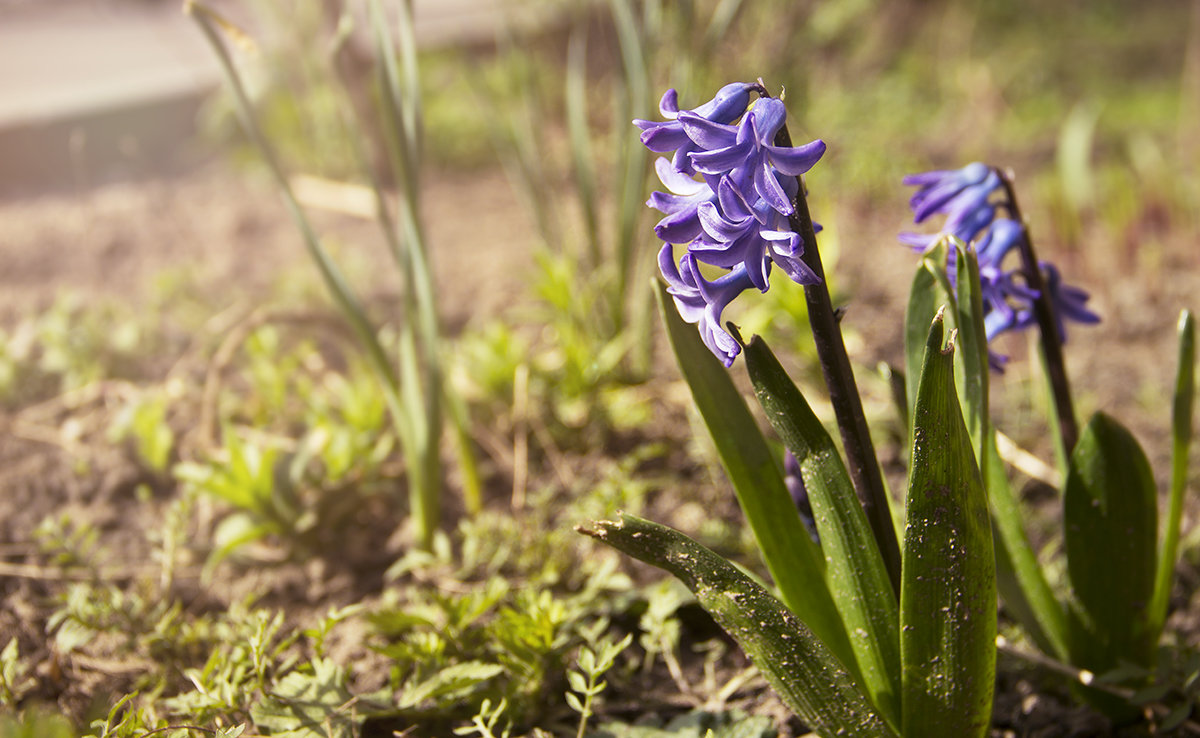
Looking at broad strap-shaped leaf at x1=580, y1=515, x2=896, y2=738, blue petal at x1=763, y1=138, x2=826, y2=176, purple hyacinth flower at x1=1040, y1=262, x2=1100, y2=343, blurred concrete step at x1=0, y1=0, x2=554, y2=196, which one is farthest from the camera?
blurred concrete step at x1=0, y1=0, x2=554, y2=196

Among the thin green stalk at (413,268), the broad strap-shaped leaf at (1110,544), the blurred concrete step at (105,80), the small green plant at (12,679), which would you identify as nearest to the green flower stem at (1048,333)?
the broad strap-shaped leaf at (1110,544)

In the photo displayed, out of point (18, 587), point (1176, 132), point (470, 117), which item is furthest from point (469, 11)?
point (18, 587)

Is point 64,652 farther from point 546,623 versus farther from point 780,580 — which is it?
point 780,580

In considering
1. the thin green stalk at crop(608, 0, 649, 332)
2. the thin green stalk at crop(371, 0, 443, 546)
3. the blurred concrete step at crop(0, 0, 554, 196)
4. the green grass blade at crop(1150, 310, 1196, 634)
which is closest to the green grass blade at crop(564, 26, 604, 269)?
the thin green stalk at crop(608, 0, 649, 332)

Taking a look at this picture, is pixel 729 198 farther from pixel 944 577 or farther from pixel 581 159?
pixel 581 159

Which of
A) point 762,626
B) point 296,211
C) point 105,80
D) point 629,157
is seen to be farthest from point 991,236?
point 105,80

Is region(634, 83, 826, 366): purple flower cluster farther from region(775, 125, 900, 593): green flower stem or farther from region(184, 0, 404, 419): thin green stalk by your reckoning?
region(184, 0, 404, 419): thin green stalk

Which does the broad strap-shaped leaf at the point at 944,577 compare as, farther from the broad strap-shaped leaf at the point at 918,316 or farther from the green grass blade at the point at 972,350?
the broad strap-shaped leaf at the point at 918,316
